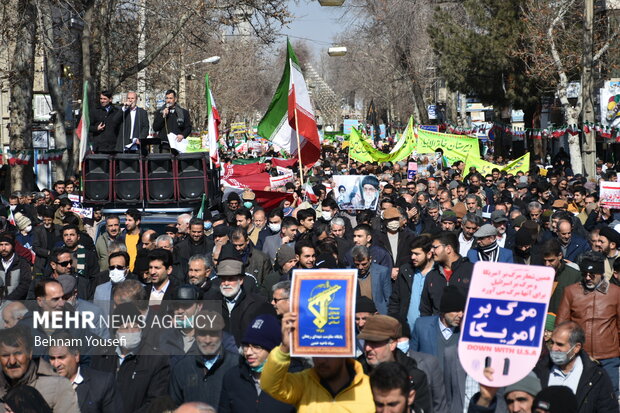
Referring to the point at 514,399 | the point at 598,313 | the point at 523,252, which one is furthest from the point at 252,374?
the point at 523,252

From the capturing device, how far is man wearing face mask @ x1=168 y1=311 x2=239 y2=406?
6289 mm

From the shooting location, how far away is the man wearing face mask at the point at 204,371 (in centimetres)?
629

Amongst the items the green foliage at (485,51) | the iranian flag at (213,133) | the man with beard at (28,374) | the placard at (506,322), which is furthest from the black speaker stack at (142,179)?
the green foliage at (485,51)

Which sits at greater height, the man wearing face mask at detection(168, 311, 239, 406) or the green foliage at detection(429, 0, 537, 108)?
the green foliage at detection(429, 0, 537, 108)

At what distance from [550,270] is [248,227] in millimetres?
8237

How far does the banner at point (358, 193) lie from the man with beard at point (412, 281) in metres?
6.99

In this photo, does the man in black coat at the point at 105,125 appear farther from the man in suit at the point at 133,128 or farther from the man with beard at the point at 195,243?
the man with beard at the point at 195,243

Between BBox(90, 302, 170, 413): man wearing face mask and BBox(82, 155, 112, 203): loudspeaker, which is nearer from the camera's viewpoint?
BBox(90, 302, 170, 413): man wearing face mask

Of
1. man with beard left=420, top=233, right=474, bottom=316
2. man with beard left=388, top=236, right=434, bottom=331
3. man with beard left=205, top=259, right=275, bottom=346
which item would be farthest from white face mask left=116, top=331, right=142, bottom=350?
man with beard left=388, top=236, right=434, bottom=331

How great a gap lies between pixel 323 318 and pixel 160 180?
11399 millimetres

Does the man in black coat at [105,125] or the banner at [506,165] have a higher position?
the man in black coat at [105,125]

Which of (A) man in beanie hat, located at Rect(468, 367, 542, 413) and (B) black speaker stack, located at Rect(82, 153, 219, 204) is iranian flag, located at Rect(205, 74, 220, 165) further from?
(A) man in beanie hat, located at Rect(468, 367, 542, 413)

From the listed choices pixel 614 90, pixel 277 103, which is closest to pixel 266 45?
pixel 614 90

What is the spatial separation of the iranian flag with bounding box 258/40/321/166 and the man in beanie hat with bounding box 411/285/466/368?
30.5ft
